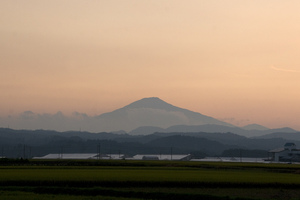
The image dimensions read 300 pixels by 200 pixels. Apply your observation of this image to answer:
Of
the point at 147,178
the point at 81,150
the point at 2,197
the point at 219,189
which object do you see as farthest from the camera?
the point at 81,150

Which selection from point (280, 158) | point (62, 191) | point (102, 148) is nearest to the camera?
point (62, 191)

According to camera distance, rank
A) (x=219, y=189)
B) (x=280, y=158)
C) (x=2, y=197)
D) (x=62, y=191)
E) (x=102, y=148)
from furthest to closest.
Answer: (x=102, y=148) → (x=280, y=158) → (x=219, y=189) → (x=62, y=191) → (x=2, y=197)

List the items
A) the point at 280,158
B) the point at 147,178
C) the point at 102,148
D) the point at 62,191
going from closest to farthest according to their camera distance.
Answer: the point at 62,191 < the point at 147,178 < the point at 280,158 < the point at 102,148

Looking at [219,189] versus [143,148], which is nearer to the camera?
[219,189]

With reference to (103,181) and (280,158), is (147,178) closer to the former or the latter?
(103,181)

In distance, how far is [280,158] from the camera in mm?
92375

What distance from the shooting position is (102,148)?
197m

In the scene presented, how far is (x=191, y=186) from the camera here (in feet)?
106

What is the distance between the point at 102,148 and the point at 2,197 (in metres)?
174

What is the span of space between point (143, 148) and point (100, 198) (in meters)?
167

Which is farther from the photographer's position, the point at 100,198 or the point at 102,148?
the point at 102,148

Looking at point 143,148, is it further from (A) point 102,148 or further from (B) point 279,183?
(B) point 279,183

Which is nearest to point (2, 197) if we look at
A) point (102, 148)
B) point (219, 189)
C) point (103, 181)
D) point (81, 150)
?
point (103, 181)

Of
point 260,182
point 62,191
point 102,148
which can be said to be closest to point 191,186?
point 260,182
